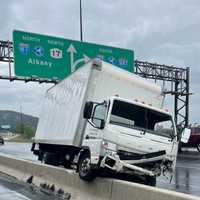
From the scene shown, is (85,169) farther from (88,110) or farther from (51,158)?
(51,158)

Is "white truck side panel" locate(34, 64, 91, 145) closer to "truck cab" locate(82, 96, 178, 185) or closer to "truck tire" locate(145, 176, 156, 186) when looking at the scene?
"truck cab" locate(82, 96, 178, 185)

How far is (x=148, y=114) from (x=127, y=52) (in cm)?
2018

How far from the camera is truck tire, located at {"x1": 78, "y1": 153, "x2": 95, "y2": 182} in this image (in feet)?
37.7

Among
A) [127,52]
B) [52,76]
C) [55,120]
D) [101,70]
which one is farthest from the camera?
[127,52]

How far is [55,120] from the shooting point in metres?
18.3

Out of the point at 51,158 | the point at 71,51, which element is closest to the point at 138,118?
the point at 51,158

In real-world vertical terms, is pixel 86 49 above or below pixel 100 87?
above

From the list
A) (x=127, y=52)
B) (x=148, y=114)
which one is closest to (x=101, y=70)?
(x=148, y=114)

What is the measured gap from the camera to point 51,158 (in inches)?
758

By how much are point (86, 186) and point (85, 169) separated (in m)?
0.77

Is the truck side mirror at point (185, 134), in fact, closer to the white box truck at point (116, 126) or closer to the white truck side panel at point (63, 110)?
the white box truck at point (116, 126)

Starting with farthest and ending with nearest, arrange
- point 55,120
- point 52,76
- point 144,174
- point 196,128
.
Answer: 1. point 196,128
2. point 52,76
3. point 55,120
4. point 144,174

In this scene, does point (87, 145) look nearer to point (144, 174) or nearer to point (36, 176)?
point (144, 174)

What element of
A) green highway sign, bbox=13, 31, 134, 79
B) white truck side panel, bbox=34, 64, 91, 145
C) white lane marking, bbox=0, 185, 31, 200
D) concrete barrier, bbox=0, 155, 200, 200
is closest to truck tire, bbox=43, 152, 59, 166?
white truck side panel, bbox=34, 64, 91, 145
